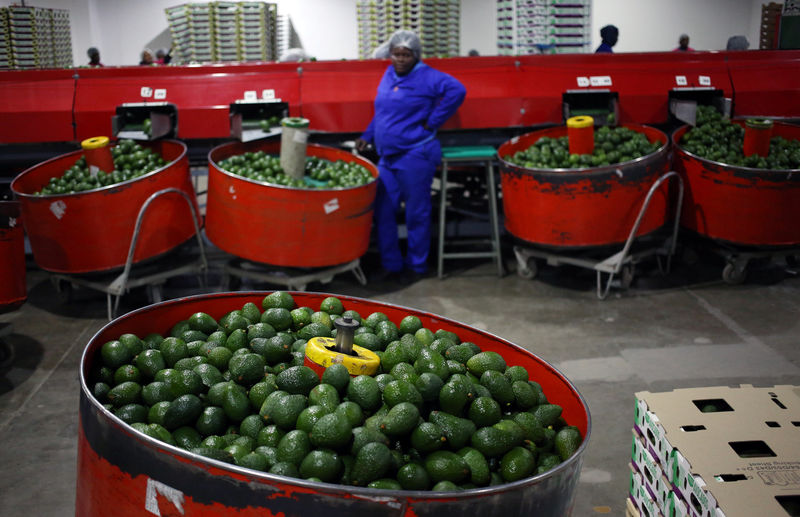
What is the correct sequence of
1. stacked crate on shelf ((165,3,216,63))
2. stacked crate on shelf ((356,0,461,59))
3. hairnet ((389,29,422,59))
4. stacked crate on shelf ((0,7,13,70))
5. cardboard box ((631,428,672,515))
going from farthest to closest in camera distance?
stacked crate on shelf ((165,3,216,63))
stacked crate on shelf ((356,0,461,59))
stacked crate on shelf ((0,7,13,70))
hairnet ((389,29,422,59))
cardboard box ((631,428,672,515))

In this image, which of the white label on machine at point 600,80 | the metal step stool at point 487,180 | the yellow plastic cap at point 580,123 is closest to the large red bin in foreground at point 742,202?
the yellow plastic cap at point 580,123

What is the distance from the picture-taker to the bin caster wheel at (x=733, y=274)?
616 centimetres

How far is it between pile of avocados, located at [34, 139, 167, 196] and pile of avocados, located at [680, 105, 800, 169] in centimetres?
454

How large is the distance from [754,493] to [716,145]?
4.69 metres

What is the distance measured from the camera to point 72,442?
3.99 metres

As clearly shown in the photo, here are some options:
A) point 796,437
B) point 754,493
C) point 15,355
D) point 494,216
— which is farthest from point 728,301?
point 15,355

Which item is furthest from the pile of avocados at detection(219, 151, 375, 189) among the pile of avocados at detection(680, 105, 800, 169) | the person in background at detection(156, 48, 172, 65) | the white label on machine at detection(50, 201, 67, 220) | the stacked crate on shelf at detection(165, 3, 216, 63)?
the person in background at detection(156, 48, 172, 65)

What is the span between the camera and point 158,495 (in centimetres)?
188

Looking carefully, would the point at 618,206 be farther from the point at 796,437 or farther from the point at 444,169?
the point at 796,437

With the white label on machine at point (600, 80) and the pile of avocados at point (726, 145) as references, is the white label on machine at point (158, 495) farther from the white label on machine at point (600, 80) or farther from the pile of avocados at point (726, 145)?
the white label on machine at point (600, 80)

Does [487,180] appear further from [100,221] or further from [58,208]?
[58,208]

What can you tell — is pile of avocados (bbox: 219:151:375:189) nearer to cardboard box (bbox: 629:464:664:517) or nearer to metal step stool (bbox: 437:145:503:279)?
metal step stool (bbox: 437:145:503:279)

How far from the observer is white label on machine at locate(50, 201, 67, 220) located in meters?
5.24

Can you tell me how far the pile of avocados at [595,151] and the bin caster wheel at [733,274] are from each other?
1.19 m
